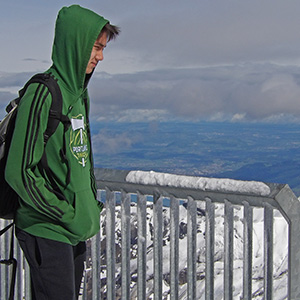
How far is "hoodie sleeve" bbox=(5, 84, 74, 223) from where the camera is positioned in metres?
2.39

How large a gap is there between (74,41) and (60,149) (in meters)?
0.53

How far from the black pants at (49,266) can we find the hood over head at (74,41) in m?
0.78

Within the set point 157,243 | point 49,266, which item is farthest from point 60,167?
point 157,243

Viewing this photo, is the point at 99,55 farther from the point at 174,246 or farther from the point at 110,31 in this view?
the point at 174,246

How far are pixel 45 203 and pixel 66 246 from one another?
28cm

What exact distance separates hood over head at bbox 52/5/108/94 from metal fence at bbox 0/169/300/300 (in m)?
1.05

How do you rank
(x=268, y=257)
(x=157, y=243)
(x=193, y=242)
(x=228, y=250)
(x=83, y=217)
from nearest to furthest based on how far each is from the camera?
(x=83, y=217) < (x=268, y=257) < (x=228, y=250) < (x=193, y=242) < (x=157, y=243)

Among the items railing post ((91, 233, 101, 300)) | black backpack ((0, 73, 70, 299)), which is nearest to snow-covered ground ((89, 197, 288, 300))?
railing post ((91, 233, 101, 300))

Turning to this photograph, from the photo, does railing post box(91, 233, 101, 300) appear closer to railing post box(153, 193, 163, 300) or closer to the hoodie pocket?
railing post box(153, 193, 163, 300)

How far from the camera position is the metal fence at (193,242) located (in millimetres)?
3062

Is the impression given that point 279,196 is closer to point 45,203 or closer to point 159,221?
point 159,221

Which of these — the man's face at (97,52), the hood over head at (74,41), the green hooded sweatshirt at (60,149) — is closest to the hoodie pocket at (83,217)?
the green hooded sweatshirt at (60,149)

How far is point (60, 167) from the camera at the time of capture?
253cm

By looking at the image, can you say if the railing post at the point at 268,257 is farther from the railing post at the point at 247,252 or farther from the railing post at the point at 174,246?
the railing post at the point at 174,246
